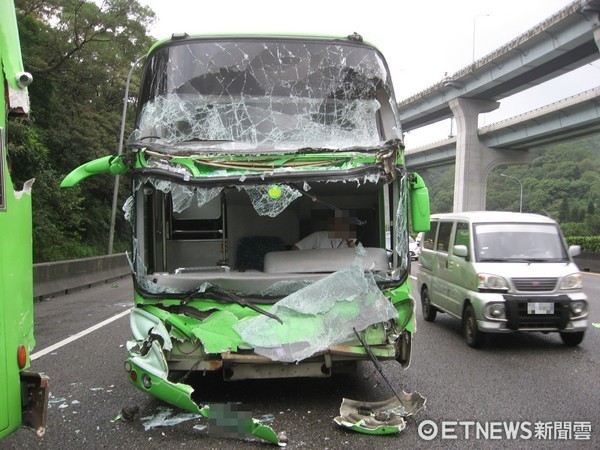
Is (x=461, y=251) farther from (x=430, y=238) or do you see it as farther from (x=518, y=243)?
(x=430, y=238)

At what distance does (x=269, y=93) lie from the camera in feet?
19.0

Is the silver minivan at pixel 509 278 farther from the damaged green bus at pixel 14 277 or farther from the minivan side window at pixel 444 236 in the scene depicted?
the damaged green bus at pixel 14 277

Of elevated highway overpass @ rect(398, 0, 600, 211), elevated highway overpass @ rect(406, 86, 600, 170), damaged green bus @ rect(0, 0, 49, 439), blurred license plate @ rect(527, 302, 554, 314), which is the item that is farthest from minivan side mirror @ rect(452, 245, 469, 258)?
elevated highway overpass @ rect(406, 86, 600, 170)

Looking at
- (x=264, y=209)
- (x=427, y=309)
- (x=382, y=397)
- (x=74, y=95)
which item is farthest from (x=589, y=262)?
(x=74, y=95)

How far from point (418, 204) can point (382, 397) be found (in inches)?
76.0

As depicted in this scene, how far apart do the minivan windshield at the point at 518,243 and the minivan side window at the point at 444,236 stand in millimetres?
931

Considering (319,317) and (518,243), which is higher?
(518,243)

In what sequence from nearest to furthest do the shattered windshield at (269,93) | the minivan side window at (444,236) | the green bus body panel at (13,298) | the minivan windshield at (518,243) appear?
1. the green bus body panel at (13,298)
2. the shattered windshield at (269,93)
3. the minivan windshield at (518,243)
4. the minivan side window at (444,236)

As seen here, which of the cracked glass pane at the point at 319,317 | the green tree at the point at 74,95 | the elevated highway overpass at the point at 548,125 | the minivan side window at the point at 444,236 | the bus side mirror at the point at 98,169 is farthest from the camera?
the elevated highway overpass at the point at 548,125

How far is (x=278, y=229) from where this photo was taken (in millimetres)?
6387

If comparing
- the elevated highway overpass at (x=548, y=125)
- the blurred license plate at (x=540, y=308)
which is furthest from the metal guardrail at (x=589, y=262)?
the blurred license plate at (x=540, y=308)

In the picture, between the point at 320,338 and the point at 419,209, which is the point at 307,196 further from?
the point at 320,338

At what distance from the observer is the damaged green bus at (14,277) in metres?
3.17

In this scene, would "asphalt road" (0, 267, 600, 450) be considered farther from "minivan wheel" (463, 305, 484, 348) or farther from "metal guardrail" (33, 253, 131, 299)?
"metal guardrail" (33, 253, 131, 299)
